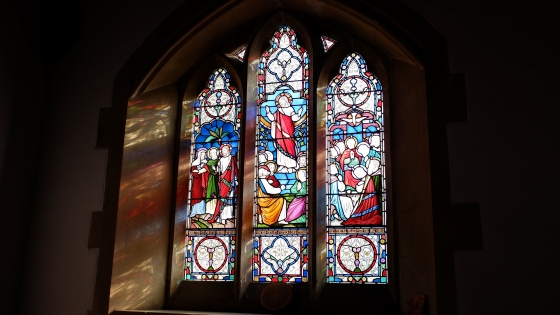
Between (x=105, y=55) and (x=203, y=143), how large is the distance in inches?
41.4

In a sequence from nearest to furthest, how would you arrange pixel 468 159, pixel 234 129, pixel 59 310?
pixel 468 159 → pixel 59 310 → pixel 234 129

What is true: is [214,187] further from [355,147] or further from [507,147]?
[507,147]

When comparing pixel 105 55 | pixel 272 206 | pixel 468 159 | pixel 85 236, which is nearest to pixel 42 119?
pixel 105 55

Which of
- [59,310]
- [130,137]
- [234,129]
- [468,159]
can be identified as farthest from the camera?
[234,129]

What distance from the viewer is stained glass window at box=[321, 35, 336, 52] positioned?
4742 millimetres

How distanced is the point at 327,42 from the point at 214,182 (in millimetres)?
1484

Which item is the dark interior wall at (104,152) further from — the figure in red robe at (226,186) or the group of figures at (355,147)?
the figure in red robe at (226,186)

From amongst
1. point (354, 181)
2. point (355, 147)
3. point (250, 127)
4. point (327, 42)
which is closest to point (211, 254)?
point (250, 127)

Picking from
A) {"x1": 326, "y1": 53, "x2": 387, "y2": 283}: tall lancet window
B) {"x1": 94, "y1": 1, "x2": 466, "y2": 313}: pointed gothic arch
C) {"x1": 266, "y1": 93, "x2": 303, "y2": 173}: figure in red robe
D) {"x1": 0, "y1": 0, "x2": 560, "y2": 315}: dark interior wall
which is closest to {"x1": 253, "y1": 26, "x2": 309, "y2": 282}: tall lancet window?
{"x1": 266, "y1": 93, "x2": 303, "y2": 173}: figure in red robe

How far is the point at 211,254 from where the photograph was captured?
457cm

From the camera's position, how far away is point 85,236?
422 centimetres

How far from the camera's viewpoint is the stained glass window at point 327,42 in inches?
187

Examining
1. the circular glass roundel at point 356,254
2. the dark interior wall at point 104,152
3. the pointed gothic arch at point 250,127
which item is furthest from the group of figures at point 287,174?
the dark interior wall at point 104,152

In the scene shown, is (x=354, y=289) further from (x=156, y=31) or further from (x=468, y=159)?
(x=156, y=31)
